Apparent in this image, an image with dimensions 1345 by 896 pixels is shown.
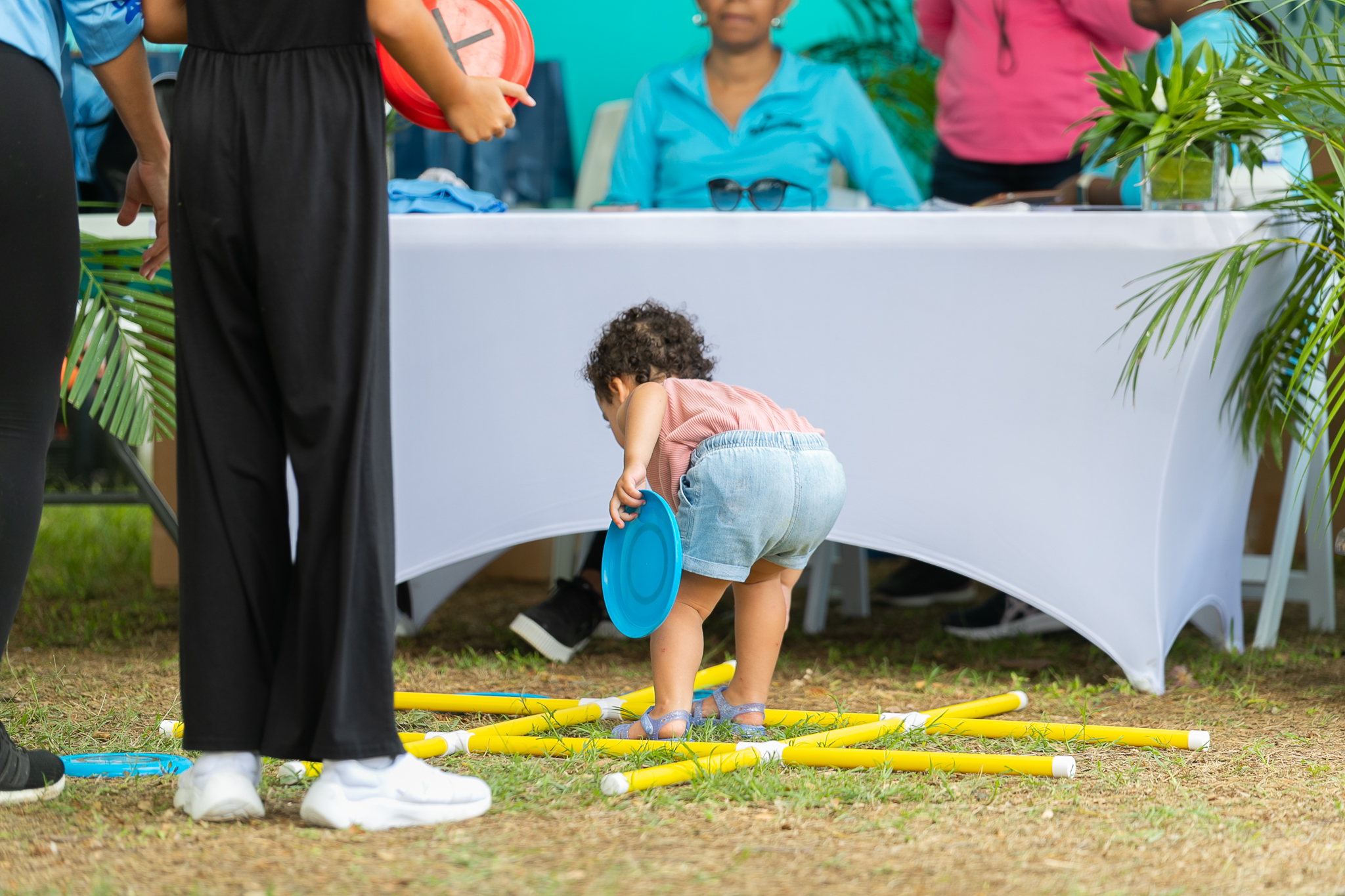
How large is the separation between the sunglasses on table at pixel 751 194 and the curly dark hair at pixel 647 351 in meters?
0.37

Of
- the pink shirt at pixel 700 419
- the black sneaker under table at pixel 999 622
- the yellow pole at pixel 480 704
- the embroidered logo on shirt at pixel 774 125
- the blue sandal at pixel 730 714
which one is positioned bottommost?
the black sneaker under table at pixel 999 622

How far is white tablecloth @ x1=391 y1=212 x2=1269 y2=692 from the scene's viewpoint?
211cm

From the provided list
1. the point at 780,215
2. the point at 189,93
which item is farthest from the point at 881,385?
the point at 189,93

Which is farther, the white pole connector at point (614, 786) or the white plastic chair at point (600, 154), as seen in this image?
the white plastic chair at point (600, 154)

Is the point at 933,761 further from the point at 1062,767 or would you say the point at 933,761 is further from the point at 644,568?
the point at 644,568

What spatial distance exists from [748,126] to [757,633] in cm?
153

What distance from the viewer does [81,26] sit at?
1.45 metres

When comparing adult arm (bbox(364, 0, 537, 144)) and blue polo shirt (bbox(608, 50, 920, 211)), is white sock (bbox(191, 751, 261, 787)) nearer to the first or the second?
adult arm (bbox(364, 0, 537, 144))

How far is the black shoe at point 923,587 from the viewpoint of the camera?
3.30 meters

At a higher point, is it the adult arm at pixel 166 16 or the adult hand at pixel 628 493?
the adult arm at pixel 166 16

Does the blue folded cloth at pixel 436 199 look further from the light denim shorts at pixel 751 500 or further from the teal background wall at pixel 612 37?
the teal background wall at pixel 612 37

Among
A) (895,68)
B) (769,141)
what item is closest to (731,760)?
(769,141)

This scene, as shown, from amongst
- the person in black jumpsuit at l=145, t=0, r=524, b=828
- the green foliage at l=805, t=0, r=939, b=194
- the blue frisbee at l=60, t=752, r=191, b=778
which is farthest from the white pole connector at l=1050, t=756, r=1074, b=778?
the green foliage at l=805, t=0, r=939, b=194

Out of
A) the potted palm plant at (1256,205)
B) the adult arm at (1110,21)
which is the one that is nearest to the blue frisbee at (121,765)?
the potted palm plant at (1256,205)
